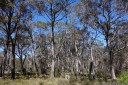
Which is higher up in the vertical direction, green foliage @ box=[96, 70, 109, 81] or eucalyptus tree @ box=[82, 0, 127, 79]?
eucalyptus tree @ box=[82, 0, 127, 79]

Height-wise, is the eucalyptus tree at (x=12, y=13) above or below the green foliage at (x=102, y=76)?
above

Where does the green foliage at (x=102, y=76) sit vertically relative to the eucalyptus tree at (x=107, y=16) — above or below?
below

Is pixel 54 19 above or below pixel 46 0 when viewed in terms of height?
below

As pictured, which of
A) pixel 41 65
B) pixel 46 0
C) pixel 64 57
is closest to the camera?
pixel 46 0

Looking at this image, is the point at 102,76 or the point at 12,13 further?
the point at 102,76

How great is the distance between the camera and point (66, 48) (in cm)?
5675

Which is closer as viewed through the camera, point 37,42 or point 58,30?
point 58,30

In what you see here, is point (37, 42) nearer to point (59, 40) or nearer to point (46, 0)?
point (59, 40)

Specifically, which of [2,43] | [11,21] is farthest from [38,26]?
[11,21]

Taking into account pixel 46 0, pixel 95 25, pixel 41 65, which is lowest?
pixel 41 65

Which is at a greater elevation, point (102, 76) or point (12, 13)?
point (12, 13)

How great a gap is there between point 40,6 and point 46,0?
117 centimetres

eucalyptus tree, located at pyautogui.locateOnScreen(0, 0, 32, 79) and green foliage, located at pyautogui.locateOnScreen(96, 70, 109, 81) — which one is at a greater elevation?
eucalyptus tree, located at pyautogui.locateOnScreen(0, 0, 32, 79)

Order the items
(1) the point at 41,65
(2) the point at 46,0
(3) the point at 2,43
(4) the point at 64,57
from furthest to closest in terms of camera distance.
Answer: (1) the point at 41,65, (4) the point at 64,57, (3) the point at 2,43, (2) the point at 46,0
